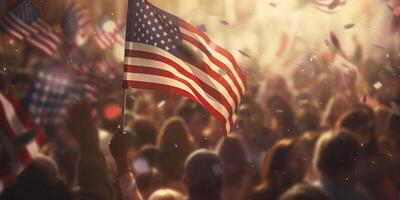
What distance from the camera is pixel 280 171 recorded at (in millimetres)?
4297

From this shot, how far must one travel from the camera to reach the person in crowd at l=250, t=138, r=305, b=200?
4.30 m

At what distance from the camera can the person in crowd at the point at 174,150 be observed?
4973 mm

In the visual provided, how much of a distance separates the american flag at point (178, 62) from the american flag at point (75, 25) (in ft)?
20.5

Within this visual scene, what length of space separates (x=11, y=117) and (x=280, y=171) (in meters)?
1.67

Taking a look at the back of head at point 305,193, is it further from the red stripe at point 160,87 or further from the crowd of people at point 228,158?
the red stripe at point 160,87

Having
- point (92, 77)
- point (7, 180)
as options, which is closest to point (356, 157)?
point (7, 180)

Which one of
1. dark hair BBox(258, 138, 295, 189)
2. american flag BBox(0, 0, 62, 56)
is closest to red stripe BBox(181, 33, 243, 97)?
dark hair BBox(258, 138, 295, 189)

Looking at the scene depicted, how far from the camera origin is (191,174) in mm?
3943

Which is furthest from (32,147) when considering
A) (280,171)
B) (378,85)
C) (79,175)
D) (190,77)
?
(378,85)

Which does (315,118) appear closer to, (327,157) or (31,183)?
(327,157)

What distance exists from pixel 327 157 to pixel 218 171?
24.8 inches

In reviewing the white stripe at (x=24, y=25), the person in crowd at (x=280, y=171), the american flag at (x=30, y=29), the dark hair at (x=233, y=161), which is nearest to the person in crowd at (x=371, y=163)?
the person in crowd at (x=280, y=171)

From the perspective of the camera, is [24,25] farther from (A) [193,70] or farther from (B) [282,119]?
(A) [193,70]

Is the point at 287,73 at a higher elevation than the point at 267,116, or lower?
lower
